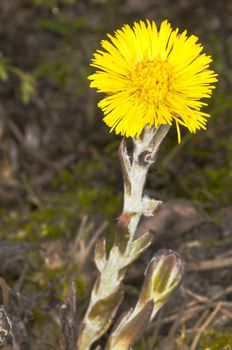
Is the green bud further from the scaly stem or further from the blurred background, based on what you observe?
the blurred background

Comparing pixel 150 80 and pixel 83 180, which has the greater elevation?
pixel 150 80

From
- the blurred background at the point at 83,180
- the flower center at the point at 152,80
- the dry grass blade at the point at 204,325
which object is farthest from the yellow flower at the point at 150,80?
the dry grass blade at the point at 204,325

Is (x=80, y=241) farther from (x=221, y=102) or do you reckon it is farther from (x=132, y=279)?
(x=221, y=102)

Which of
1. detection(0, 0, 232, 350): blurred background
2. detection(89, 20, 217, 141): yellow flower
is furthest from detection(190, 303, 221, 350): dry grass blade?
detection(89, 20, 217, 141): yellow flower


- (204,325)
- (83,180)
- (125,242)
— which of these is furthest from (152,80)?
(83,180)

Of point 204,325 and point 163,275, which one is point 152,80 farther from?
point 204,325

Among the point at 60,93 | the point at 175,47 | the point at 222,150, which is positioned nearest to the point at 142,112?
the point at 175,47


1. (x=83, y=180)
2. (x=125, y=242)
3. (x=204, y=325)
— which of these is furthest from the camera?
(x=83, y=180)
